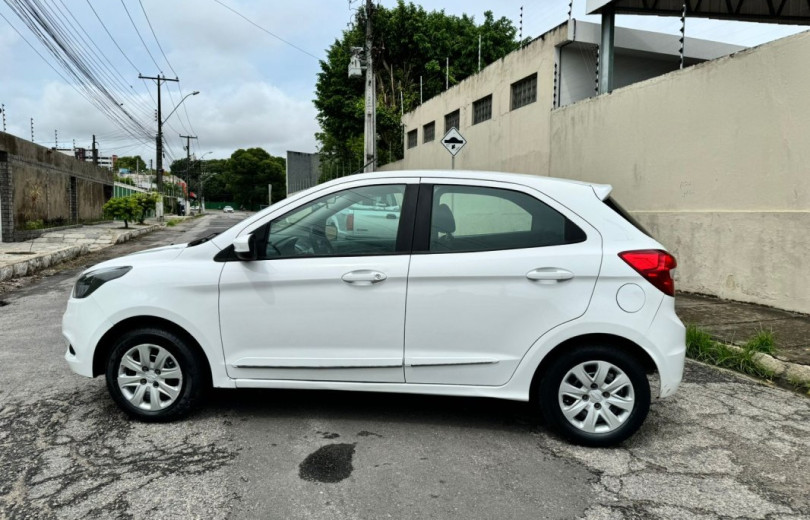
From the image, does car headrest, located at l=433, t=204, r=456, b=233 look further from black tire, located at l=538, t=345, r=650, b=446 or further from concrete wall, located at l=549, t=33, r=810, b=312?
concrete wall, located at l=549, t=33, r=810, b=312

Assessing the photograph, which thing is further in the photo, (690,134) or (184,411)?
(690,134)

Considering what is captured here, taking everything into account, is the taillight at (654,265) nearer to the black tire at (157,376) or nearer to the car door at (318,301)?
the car door at (318,301)

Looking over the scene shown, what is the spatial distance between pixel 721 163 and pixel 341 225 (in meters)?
6.61

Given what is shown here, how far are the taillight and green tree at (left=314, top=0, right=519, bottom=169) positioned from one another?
76.8ft

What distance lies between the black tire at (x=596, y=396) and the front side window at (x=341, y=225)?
51.3 inches

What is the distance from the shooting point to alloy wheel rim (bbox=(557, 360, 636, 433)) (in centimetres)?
334

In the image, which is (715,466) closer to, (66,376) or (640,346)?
(640,346)

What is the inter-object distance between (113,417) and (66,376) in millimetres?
1218

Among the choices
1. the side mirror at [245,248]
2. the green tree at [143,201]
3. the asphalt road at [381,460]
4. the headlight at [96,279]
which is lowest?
the asphalt road at [381,460]

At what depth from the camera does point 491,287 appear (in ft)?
11.0

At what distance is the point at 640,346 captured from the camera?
332 centimetres

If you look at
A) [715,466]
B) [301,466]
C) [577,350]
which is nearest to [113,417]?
[301,466]

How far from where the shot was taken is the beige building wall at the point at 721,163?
6945 millimetres

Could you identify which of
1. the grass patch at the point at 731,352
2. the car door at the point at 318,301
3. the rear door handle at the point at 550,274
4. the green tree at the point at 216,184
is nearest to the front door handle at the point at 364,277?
the car door at the point at 318,301
